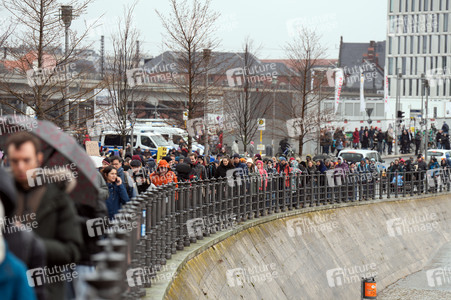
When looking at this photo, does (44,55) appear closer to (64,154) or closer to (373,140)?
(64,154)

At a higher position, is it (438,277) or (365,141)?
(365,141)

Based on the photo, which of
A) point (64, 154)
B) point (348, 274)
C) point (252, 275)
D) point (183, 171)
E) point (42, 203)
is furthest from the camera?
point (348, 274)

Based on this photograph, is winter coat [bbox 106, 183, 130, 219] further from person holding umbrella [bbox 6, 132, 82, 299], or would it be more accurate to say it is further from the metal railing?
person holding umbrella [bbox 6, 132, 82, 299]

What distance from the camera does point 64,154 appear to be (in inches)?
143

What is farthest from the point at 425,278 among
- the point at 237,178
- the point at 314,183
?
the point at 237,178

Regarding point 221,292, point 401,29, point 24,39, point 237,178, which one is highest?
point 401,29

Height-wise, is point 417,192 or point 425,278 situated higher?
point 417,192

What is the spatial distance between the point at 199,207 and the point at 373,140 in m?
33.7

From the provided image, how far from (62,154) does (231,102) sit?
131 feet

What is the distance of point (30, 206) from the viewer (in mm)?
3410

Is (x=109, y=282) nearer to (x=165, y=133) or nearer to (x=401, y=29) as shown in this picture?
(x=165, y=133)

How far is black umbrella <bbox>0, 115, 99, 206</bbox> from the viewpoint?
3.60 meters

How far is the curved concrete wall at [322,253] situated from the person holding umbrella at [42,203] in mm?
6995

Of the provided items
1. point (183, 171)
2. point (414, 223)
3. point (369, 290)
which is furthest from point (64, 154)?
point (414, 223)
